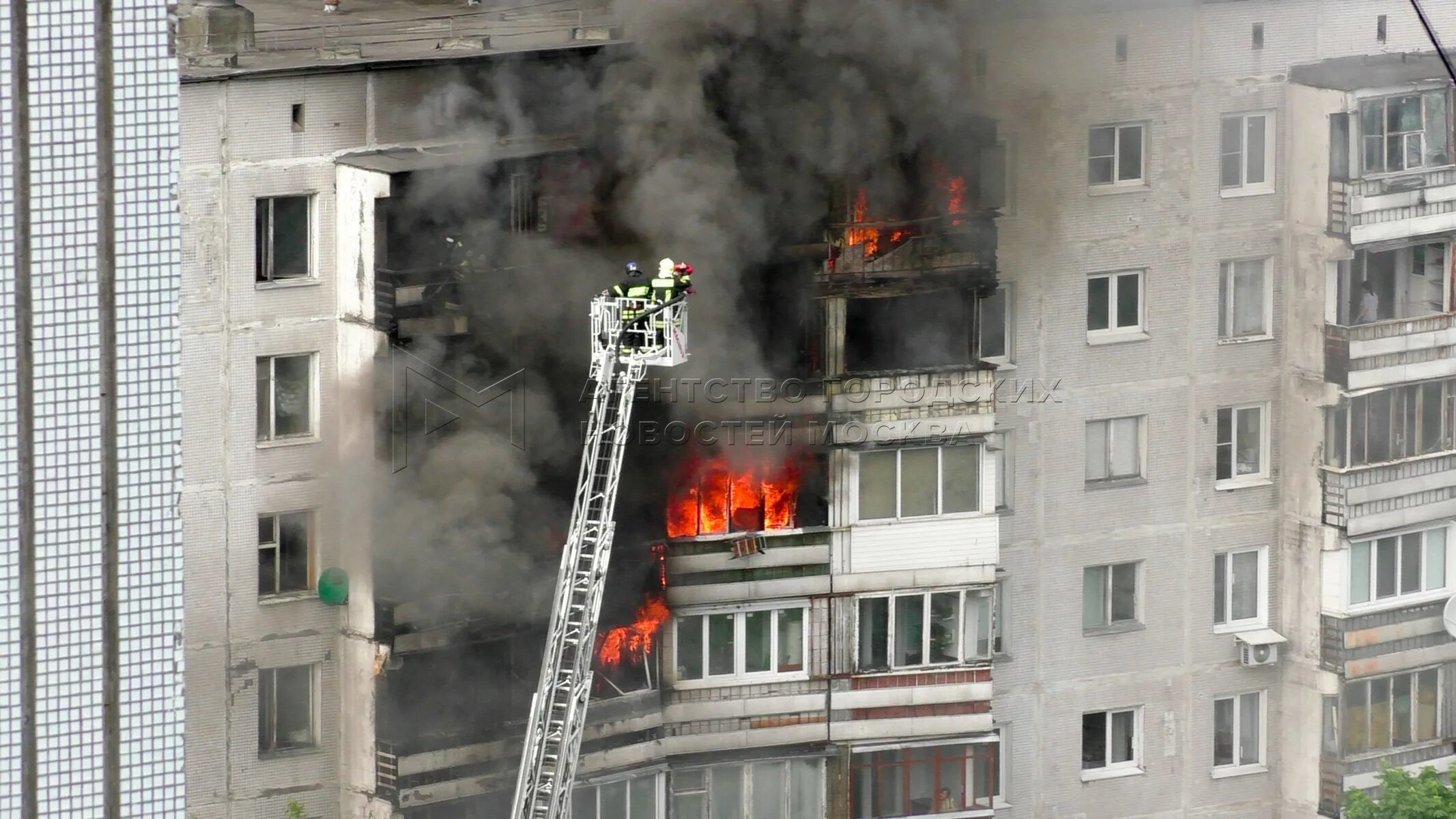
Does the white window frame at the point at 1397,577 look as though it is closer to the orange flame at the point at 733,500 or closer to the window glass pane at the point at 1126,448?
the window glass pane at the point at 1126,448

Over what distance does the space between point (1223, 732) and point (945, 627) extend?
4.95m

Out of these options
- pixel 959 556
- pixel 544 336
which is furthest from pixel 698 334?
pixel 959 556

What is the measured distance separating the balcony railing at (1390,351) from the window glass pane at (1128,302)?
2.56m

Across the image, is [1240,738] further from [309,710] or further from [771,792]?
[309,710]

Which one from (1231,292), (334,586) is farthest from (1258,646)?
(334,586)

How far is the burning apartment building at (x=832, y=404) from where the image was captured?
34.1 meters

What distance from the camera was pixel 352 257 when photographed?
33.9m

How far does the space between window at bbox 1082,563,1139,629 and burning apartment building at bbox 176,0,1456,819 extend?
9 cm

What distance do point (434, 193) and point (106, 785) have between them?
39.4ft

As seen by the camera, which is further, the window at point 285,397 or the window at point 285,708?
the window at point 285,708

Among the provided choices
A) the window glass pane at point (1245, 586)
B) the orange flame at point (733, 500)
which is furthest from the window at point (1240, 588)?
the orange flame at point (733, 500)

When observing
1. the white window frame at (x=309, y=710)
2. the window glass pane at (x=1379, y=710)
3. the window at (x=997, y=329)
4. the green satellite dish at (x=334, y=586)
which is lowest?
the window glass pane at (x=1379, y=710)

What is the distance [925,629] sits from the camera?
122ft

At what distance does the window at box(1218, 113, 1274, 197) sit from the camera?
38.8 m
